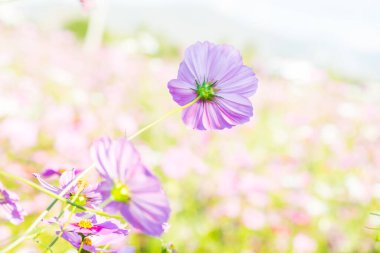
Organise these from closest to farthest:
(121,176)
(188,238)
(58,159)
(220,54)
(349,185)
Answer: (121,176) → (220,54) → (58,159) → (188,238) → (349,185)

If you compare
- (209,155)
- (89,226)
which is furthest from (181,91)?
(209,155)

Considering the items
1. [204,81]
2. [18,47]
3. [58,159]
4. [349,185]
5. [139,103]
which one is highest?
[18,47]

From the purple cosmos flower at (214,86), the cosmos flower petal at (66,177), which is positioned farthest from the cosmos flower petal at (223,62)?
the cosmos flower petal at (66,177)

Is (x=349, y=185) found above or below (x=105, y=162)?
above

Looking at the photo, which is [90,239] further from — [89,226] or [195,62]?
[195,62]

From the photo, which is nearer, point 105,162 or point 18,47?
point 105,162

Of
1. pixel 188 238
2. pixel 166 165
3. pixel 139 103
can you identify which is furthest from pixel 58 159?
pixel 139 103

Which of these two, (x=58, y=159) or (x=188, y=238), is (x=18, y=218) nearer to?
(x=58, y=159)
